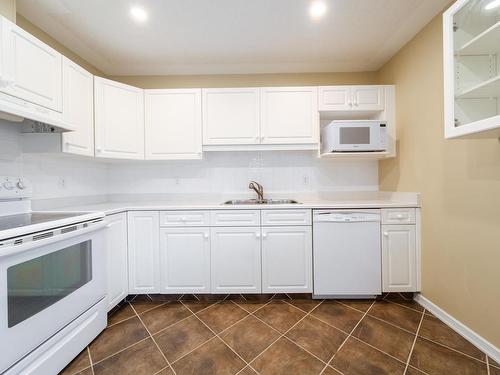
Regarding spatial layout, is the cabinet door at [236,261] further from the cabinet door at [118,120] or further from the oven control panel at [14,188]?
the oven control panel at [14,188]

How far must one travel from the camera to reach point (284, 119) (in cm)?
231

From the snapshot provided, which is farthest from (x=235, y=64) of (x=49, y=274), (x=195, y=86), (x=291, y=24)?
(x=49, y=274)

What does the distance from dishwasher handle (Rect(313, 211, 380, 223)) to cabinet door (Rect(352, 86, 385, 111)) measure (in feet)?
Answer: 3.65

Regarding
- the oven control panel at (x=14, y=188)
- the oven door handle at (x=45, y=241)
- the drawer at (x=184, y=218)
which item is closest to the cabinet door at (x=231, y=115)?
the drawer at (x=184, y=218)

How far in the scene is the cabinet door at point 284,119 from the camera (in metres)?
2.31

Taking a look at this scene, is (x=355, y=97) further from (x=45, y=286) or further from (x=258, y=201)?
(x=45, y=286)

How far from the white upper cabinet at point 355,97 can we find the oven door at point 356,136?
0.26 metres

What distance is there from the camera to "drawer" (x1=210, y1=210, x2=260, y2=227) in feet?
6.68

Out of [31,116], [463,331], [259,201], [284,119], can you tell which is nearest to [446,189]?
[463,331]

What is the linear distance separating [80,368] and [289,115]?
257 cm

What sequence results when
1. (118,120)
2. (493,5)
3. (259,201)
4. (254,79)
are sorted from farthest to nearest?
(254,79) → (259,201) → (118,120) → (493,5)

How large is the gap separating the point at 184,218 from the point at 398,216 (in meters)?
1.98

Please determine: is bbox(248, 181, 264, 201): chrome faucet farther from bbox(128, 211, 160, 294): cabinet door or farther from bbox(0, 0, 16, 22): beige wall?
bbox(0, 0, 16, 22): beige wall

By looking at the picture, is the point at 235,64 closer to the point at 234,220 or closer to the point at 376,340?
the point at 234,220
